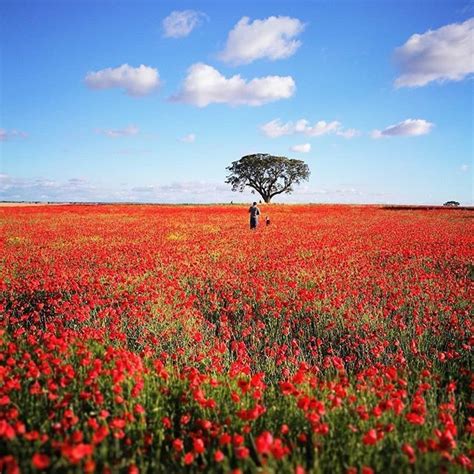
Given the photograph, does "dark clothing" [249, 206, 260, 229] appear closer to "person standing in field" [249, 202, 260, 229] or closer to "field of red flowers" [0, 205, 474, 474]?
"person standing in field" [249, 202, 260, 229]

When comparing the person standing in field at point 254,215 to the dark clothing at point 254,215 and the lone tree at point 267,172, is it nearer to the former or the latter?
the dark clothing at point 254,215

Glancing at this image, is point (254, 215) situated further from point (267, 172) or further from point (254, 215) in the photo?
point (267, 172)

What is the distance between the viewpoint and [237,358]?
484 centimetres

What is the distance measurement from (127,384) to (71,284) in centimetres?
511

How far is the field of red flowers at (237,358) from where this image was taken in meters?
2.80

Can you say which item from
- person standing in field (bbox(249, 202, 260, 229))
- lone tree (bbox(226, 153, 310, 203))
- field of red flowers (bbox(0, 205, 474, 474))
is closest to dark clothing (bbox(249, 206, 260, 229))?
person standing in field (bbox(249, 202, 260, 229))

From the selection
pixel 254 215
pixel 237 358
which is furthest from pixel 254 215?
pixel 237 358

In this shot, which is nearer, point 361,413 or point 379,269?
point 361,413

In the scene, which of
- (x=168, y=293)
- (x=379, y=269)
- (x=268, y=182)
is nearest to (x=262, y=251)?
(x=379, y=269)

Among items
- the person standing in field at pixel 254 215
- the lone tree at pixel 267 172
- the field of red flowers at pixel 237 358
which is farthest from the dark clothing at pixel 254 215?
the lone tree at pixel 267 172

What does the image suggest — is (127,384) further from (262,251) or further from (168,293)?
(262,251)

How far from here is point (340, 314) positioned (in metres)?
7.05

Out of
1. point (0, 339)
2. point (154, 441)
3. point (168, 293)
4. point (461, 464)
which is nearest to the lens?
point (461, 464)

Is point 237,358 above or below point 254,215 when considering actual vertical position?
below
